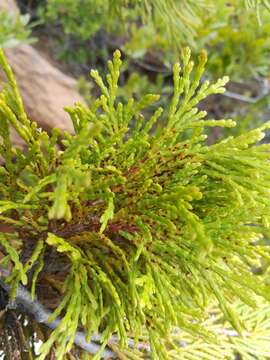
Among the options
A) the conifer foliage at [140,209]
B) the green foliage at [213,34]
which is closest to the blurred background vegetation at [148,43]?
the green foliage at [213,34]

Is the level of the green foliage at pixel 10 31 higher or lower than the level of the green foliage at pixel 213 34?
lower

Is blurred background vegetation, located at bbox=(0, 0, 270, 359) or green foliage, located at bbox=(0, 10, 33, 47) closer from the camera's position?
green foliage, located at bbox=(0, 10, 33, 47)

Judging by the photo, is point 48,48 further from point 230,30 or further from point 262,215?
point 262,215

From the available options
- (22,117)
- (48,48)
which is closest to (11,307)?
(22,117)

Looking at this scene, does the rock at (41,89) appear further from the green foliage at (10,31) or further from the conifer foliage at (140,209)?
the conifer foliage at (140,209)

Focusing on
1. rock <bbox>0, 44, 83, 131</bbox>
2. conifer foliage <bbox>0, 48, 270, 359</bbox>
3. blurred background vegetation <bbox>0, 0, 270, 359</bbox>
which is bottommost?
conifer foliage <bbox>0, 48, 270, 359</bbox>

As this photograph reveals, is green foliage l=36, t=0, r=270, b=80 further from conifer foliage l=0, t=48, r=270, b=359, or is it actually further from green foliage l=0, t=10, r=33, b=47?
conifer foliage l=0, t=48, r=270, b=359

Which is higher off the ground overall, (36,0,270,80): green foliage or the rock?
(36,0,270,80): green foliage

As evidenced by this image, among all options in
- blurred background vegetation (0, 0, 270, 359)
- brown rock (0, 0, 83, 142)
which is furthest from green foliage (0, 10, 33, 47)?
brown rock (0, 0, 83, 142)

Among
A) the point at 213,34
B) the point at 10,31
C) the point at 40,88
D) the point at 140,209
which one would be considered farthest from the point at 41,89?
the point at 140,209
